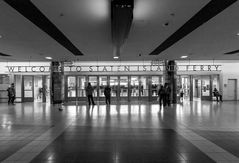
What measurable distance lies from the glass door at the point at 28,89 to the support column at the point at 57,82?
300 centimetres

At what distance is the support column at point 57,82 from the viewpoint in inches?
606

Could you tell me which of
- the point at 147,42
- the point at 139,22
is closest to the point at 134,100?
the point at 147,42

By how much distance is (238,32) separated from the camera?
23.7ft

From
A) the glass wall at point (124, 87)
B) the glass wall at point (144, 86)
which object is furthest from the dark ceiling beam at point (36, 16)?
the glass wall at point (144, 86)

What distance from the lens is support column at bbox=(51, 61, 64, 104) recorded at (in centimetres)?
1539

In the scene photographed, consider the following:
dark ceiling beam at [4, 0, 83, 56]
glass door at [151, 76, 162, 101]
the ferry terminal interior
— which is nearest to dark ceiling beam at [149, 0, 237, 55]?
the ferry terminal interior

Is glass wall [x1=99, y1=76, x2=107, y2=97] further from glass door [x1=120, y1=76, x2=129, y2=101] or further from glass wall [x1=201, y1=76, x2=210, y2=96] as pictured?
glass wall [x1=201, y1=76, x2=210, y2=96]

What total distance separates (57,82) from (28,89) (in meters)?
3.57

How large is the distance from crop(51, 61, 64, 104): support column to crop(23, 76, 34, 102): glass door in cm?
300

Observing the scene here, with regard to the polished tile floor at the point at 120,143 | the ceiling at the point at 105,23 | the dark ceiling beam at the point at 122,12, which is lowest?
the polished tile floor at the point at 120,143

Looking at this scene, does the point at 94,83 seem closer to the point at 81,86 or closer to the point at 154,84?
the point at 81,86

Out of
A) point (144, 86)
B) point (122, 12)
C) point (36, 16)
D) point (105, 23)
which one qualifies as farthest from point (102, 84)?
point (122, 12)

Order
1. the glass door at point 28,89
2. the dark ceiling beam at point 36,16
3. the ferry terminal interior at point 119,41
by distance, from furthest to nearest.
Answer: the glass door at point 28,89, the dark ceiling beam at point 36,16, the ferry terminal interior at point 119,41

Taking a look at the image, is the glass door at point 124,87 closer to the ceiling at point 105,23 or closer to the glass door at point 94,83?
the glass door at point 94,83
